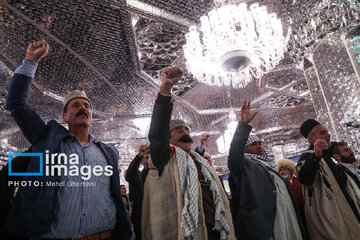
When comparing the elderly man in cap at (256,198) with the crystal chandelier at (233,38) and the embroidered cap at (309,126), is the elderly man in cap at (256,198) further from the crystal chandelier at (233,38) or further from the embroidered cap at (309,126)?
the crystal chandelier at (233,38)

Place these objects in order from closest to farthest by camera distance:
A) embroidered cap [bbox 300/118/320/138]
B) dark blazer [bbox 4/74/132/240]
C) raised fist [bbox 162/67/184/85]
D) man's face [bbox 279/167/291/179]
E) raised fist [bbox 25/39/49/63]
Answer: dark blazer [bbox 4/74/132/240], raised fist [bbox 25/39/49/63], raised fist [bbox 162/67/184/85], embroidered cap [bbox 300/118/320/138], man's face [bbox 279/167/291/179]

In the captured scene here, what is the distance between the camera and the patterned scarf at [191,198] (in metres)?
1.65

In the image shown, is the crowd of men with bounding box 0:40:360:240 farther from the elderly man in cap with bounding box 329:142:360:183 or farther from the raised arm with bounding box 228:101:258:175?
the elderly man in cap with bounding box 329:142:360:183

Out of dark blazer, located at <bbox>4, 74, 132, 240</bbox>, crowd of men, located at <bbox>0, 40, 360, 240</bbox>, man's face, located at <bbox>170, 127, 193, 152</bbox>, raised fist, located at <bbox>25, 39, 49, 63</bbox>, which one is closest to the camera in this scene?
dark blazer, located at <bbox>4, 74, 132, 240</bbox>

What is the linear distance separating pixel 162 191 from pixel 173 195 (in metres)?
0.09

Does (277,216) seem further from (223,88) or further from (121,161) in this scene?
(121,161)

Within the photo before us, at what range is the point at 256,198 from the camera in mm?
2061

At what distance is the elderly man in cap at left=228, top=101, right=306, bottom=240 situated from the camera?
197 centimetres

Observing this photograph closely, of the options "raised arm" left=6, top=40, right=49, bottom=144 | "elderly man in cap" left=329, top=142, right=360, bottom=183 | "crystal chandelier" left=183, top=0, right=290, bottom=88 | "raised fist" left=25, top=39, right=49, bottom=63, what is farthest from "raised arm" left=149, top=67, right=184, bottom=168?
"elderly man in cap" left=329, top=142, right=360, bottom=183

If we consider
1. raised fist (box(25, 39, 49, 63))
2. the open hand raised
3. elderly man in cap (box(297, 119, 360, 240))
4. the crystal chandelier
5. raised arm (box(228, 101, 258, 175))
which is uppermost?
the crystal chandelier

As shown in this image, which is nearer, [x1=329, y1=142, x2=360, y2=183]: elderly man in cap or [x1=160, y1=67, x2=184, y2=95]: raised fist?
[x1=160, y1=67, x2=184, y2=95]: raised fist

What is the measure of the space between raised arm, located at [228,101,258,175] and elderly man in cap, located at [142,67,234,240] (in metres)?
0.25

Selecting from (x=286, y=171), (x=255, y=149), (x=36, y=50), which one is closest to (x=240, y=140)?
(x=255, y=149)

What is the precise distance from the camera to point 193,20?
367cm
